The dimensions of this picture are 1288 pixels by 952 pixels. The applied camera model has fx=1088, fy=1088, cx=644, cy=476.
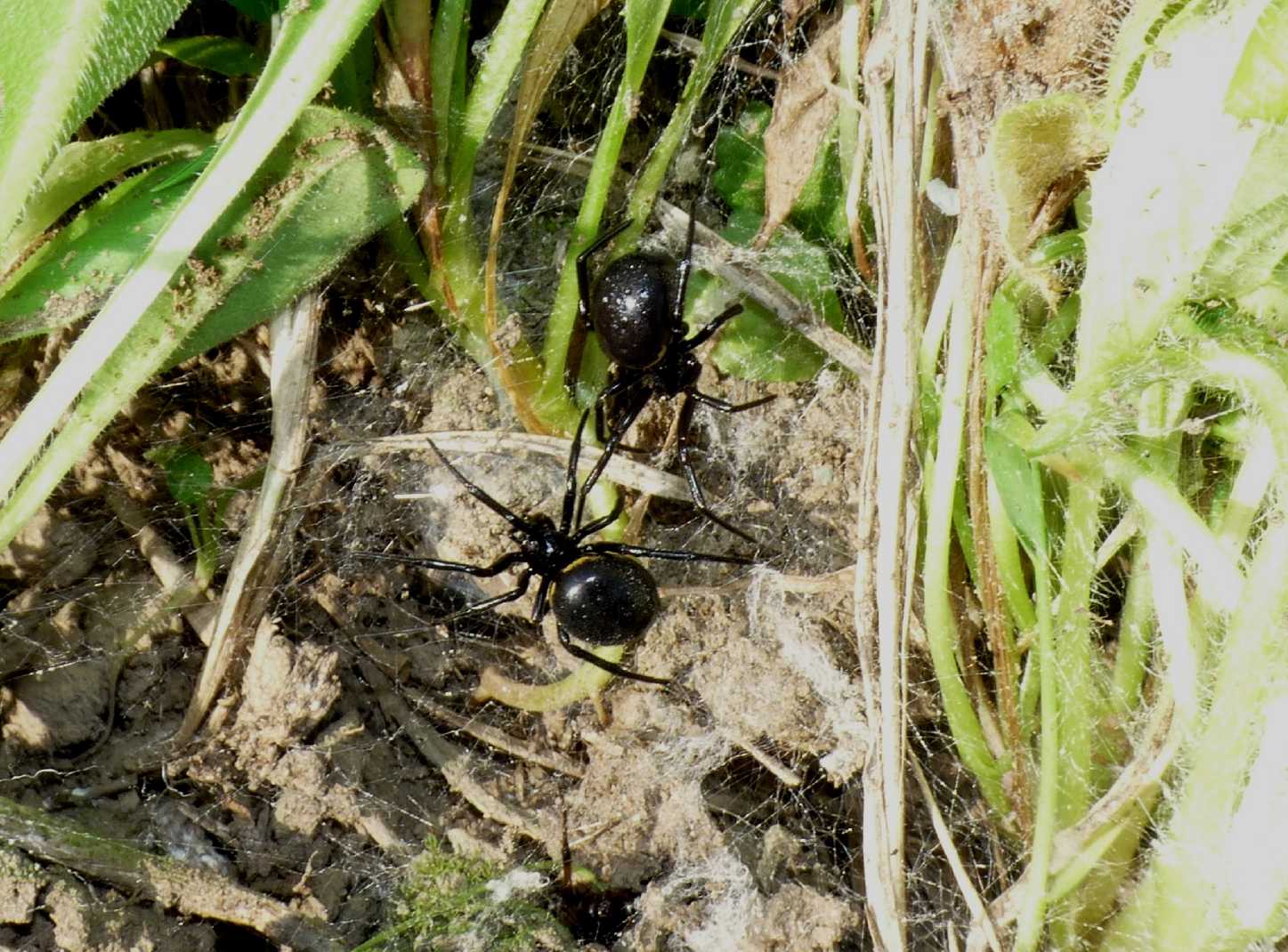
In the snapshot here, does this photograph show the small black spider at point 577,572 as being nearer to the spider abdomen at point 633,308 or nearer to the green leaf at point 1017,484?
the spider abdomen at point 633,308

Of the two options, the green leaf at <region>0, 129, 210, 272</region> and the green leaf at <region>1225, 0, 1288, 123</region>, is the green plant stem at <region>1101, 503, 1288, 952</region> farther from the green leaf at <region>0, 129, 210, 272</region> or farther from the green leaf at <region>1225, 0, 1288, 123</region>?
the green leaf at <region>0, 129, 210, 272</region>

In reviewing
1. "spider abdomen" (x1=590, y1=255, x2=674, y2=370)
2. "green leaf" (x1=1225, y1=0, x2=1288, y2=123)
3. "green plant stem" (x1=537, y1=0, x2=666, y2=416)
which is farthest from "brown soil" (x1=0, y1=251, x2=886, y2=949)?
"green leaf" (x1=1225, y1=0, x2=1288, y2=123)

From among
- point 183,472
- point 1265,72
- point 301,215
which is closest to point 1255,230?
point 1265,72

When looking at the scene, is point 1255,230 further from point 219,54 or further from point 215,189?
point 219,54

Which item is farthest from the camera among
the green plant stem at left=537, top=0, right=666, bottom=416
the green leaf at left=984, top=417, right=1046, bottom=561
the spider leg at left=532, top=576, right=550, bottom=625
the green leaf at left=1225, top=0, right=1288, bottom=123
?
the spider leg at left=532, top=576, right=550, bottom=625

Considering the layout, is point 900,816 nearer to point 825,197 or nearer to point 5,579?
point 825,197

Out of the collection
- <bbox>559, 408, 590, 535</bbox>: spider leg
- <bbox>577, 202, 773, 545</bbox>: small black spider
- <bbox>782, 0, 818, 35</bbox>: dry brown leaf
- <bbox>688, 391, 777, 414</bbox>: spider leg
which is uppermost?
<bbox>782, 0, 818, 35</bbox>: dry brown leaf

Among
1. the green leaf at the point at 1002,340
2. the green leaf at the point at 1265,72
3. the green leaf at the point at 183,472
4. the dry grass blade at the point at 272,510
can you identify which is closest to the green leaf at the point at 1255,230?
the green leaf at the point at 1265,72

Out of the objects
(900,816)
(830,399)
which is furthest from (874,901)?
(830,399)
